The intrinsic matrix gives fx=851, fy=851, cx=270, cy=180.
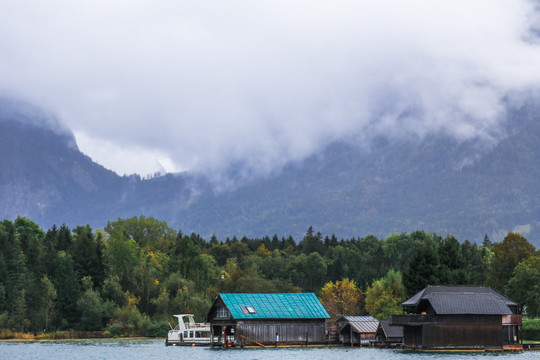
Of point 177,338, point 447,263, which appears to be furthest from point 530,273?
point 177,338

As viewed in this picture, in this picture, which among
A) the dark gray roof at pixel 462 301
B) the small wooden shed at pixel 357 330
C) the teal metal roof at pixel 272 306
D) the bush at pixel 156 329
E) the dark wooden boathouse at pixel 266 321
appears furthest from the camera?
the bush at pixel 156 329

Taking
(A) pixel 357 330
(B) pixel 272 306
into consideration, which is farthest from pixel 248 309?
(A) pixel 357 330

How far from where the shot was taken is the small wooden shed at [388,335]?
112688 millimetres

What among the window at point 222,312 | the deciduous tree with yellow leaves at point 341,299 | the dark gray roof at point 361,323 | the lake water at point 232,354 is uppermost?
the deciduous tree with yellow leaves at point 341,299

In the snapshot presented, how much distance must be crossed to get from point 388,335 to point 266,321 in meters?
16.5

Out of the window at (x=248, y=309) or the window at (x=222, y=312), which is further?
the window at (x=222, y=312)

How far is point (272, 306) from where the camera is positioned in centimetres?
11781

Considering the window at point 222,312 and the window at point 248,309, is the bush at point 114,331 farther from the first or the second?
the window at point 248,309

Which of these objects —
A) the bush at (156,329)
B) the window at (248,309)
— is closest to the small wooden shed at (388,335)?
the window at (248,309)

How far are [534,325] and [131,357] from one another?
182 feet

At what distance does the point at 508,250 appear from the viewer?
14688 centimetres

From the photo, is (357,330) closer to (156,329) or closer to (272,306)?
(272,306)

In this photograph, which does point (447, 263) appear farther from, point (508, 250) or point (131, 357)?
point (131, 357)

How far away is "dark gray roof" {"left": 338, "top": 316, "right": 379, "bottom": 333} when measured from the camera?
115 meters
